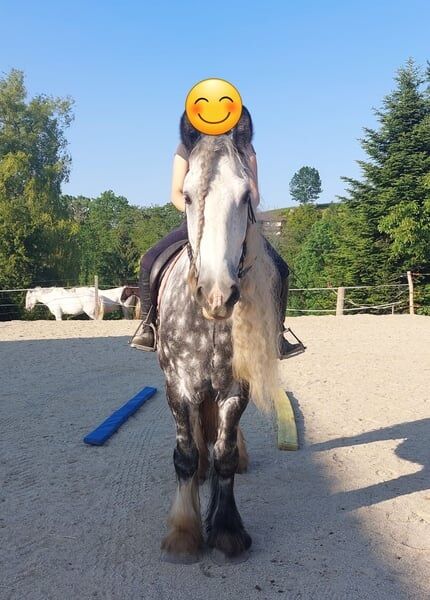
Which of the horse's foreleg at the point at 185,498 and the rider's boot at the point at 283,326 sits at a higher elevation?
the rider's boot at the point at 283,326

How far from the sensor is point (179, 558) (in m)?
3.28

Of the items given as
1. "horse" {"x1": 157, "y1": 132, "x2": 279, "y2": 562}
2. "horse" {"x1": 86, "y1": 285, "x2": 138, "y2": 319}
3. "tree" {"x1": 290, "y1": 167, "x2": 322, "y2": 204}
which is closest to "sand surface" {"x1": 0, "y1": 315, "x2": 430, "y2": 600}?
"horse" {"x1": 157, "y1": 132, "x2": 279, "y2": 562}

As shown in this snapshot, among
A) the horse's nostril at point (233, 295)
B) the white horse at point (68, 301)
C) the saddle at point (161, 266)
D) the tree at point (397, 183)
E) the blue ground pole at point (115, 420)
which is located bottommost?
the blue ground pole at point (115, 420)

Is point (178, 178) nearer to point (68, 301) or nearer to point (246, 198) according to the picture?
point (246, 198)

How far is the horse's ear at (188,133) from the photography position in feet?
10.2

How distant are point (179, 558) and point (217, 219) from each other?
1968 mm

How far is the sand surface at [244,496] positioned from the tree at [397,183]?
15.7 meters

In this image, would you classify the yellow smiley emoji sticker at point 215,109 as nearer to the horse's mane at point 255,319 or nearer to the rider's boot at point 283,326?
the horse's mane at point 255,319

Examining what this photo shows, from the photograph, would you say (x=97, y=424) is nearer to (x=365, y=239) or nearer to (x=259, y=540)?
(x=259, y=540)

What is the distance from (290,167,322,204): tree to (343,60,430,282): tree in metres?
120

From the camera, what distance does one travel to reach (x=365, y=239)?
2534 centimetres

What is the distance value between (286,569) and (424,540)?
3.19 feet

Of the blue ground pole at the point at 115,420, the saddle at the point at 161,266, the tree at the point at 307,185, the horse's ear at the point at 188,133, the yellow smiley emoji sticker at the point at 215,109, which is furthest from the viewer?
the tree at the point at 307,185

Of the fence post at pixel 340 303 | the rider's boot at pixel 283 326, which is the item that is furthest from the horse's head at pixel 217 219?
the fence post at pixel 340 303
